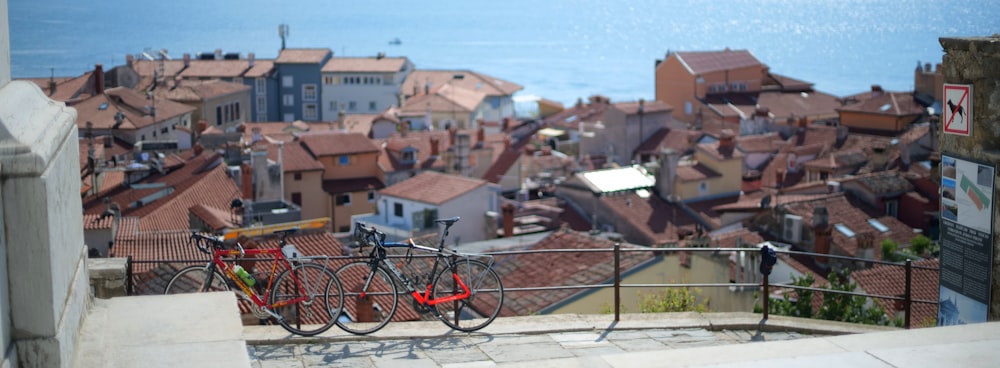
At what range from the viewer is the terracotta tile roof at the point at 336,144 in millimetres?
40312

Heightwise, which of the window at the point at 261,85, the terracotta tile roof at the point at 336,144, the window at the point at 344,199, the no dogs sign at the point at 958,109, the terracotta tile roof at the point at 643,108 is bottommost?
the window at the point at 344,199

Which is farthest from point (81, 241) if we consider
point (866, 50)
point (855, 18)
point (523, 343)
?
point (855, 18)

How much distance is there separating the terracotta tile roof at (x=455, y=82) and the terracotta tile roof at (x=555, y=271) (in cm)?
4692

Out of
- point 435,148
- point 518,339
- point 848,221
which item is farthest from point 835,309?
point 435,148

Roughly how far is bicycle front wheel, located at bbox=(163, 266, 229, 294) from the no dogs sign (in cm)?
435

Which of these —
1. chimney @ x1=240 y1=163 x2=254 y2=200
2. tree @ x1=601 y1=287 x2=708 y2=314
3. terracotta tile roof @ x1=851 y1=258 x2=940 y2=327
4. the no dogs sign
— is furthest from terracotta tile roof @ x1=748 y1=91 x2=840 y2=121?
the no dogs sign

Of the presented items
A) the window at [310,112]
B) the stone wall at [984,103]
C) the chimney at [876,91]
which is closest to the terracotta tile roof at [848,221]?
the stone wall at [984,103]

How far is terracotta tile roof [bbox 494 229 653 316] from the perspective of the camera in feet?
58.2

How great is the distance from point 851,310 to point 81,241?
1200cm

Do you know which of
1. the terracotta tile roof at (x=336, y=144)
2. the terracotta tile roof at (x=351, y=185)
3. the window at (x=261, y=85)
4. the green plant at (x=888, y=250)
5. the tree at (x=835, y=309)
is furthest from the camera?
the window at (x=261, y=85)

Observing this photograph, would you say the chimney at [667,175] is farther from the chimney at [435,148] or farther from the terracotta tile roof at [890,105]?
the terracotta tile roof at [890,105]

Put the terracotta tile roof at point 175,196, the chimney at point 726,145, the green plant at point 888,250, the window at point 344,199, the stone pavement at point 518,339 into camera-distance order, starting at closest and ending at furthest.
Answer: the stone pavement at point 518,339 < the terracotta tile roof at point 175,196 < the green plant at point 888,250 < the window at point 344,199 < the chimney at point 726,145

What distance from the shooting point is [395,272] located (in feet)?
23.4

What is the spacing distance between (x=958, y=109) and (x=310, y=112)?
211ft
